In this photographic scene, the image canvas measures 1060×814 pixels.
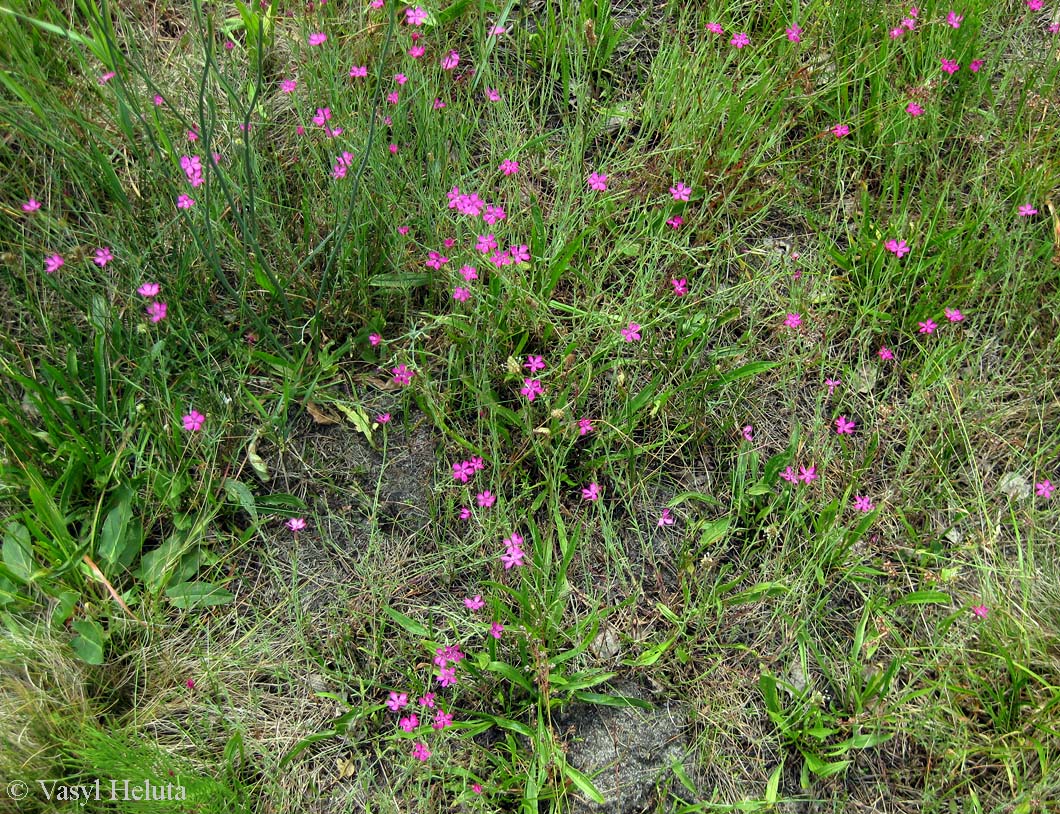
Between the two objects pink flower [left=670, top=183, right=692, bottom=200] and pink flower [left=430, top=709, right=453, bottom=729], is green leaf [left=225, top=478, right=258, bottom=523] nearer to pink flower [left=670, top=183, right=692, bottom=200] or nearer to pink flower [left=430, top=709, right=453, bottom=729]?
pink flower [left=430, top=709, right=453, bottom=729]

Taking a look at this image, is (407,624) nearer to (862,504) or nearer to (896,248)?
(862,504)

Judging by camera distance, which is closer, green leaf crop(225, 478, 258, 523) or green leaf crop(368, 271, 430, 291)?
green leaf crop(225, 478, 258, 523)

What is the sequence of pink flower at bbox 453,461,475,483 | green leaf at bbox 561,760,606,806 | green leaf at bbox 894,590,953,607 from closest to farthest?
green leaf at bbox 561,760,606,806, green leaf at bbox 894,590,953,607, pink flower at bbox 453,461,475,483

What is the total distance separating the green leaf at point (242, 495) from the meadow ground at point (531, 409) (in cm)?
1

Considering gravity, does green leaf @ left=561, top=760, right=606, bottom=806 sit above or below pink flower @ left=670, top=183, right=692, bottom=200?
below

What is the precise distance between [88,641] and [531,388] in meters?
1.23

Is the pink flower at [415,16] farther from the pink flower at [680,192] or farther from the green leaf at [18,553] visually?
the green leaf at [18,553]

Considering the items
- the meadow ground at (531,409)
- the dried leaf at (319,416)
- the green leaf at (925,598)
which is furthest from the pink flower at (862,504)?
the dried leaf at (319,416)

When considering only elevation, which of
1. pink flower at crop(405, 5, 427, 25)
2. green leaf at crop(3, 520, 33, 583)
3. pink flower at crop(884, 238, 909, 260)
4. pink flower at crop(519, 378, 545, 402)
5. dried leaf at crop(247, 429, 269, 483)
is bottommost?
green leaf at crop(3, 520, 33, 583)

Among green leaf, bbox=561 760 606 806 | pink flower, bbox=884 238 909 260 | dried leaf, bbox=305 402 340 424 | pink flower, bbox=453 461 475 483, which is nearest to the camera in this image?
green leaf, bbox=561 760 606 806

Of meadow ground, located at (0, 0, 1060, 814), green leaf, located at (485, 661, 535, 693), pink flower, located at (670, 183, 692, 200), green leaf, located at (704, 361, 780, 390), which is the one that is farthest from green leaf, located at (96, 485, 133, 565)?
pink flower, located at (670, 183, 692, 200)

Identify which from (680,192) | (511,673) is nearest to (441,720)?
(511,673)

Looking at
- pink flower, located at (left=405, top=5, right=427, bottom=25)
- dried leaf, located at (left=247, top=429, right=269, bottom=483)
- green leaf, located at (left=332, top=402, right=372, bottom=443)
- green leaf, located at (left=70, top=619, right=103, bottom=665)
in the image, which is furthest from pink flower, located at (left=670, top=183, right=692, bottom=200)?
green leaf, located at (left=70, top=619, right=103, bottom=665)

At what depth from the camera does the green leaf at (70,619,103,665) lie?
1829mm
